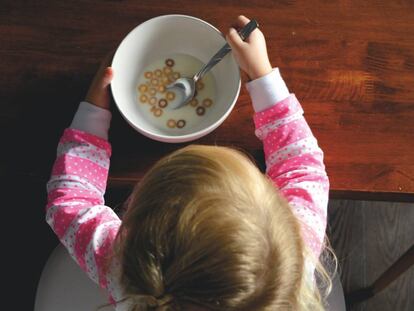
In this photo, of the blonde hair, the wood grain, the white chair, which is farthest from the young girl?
the wood grain

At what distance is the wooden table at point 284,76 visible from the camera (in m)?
0.77

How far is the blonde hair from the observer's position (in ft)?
1.82

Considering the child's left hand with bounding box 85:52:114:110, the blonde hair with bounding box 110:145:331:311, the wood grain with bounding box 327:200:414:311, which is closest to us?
the blonde hair with bounding box 110:145:331:311

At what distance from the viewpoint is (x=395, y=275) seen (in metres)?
1.13

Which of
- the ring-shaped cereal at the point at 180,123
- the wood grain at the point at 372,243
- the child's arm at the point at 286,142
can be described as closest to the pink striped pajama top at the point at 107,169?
the child's arm at the point at 286,142

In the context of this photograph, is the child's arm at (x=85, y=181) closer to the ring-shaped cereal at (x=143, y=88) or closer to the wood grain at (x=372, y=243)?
the ring-shaped cereal at (x=143, y=88)

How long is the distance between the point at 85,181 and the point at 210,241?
288 mm

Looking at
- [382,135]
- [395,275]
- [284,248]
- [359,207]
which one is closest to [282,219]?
[284,248]

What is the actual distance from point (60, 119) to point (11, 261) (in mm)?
651

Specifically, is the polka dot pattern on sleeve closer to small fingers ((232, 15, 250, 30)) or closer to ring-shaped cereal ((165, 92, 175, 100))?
ring-shaped cereal ((165, 92, 175, 100))

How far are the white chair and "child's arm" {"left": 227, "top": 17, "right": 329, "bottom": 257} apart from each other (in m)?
0.35

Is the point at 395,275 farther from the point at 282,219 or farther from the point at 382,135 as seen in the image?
the point at 282,219

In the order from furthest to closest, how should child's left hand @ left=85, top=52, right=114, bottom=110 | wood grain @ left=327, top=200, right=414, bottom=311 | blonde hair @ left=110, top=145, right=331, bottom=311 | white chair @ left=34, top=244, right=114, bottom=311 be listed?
wood grain @ left=327, top=200, right=414, bottom=311 → white chair @ left=34, top=244, right=114, bottom=311 → child's left hand @ left=85, top=52, right=114, bottom=110 → blonde hair @ left=110, top=145, right=331, bottom=311

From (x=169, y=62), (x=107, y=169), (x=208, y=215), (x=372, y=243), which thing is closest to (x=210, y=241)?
(x=208, y=215)
